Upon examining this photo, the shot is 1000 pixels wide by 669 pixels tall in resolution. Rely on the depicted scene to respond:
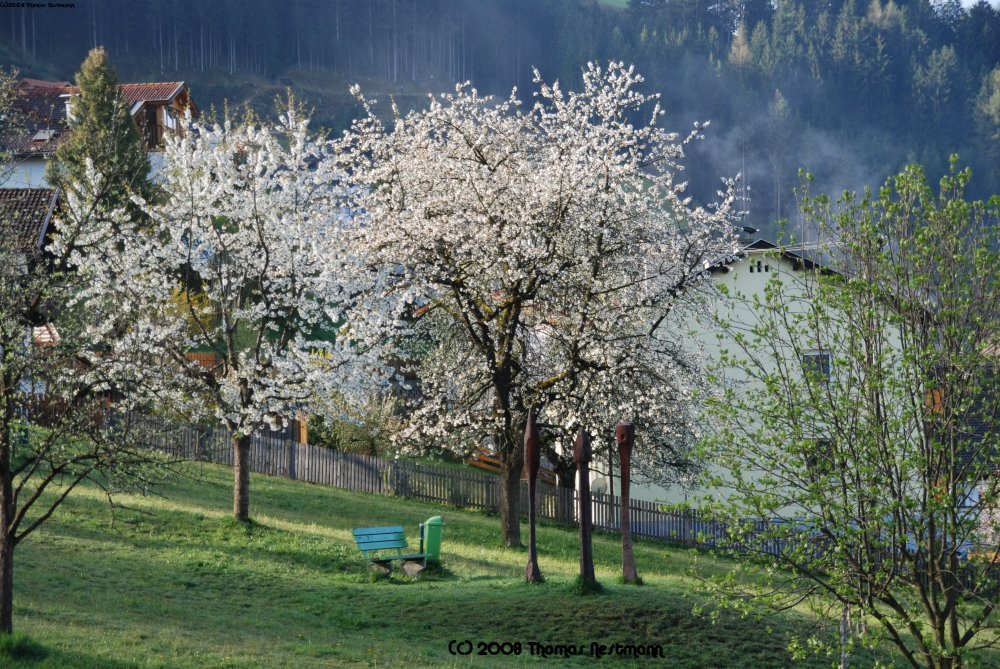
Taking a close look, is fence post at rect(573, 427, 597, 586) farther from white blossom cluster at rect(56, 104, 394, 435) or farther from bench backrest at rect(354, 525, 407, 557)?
white blossom cluster at rect(56, 104, 394, 435)

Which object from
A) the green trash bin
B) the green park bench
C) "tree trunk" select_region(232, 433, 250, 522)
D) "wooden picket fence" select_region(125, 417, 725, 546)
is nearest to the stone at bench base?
the green park bench

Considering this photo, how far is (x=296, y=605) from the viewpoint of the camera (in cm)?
1825

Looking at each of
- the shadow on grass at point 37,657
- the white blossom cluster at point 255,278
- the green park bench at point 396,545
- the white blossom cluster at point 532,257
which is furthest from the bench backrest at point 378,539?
the shadow on grass at point 37,657

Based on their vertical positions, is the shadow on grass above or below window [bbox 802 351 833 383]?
below

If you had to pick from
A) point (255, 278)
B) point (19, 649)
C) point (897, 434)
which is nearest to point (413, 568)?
point (19, 649)

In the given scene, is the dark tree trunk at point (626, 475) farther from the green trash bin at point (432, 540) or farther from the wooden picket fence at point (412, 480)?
the wooden picket fence at point (412, 480)

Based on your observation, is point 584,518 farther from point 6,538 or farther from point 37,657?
point 6,538

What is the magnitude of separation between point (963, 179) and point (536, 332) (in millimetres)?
14666

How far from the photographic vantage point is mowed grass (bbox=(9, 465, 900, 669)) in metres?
14.6

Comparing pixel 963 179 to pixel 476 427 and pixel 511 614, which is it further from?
pixel 476 427

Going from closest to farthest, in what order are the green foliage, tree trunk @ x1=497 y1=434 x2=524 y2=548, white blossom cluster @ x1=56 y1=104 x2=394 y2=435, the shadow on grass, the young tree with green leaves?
the young tree with green leaves, the shadow on grass, the green foliage, white blossom cluster @ x1=56 y1=104 x2=394 y2=435, tree trunk @ x1=497 y1=434 x2=524 y2=548

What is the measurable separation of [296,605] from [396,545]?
3.15 metres

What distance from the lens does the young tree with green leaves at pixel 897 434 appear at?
11.6 metres

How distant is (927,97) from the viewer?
15475cm
